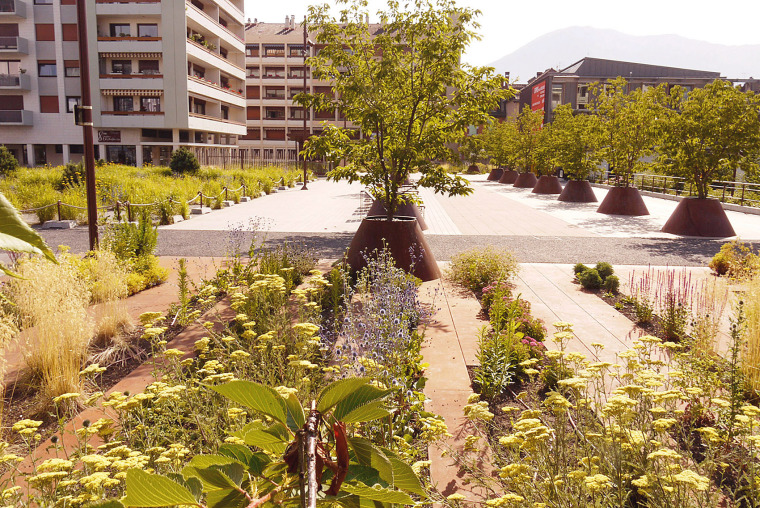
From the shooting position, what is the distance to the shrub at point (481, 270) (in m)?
8.48

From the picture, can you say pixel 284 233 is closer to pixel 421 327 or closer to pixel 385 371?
pixel 421 327

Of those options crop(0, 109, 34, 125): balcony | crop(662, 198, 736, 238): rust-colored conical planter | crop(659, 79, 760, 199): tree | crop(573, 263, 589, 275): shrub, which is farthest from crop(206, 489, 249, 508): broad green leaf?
crop(0, 109, 34, 125): balcony

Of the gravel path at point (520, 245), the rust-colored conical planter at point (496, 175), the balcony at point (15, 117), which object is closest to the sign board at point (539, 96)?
the rust-colored conical planter at point (496, 175)

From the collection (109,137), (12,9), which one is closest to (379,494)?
(109,137)

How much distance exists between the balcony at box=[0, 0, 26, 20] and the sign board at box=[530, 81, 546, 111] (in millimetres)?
50827

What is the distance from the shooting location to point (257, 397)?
85cm

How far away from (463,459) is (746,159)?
16.1 meters

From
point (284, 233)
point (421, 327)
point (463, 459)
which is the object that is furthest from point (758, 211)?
point (463, 459)

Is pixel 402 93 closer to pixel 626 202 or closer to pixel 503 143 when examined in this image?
pixel 626 202

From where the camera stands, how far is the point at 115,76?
42469 millimetres

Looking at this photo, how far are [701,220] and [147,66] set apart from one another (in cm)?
4168

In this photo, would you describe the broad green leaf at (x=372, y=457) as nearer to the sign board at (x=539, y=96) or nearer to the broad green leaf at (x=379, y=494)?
the broad green leaf at (x=379, y=494)

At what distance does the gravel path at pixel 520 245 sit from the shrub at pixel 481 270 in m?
2.24

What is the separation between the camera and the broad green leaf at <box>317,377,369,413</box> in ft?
2.81
